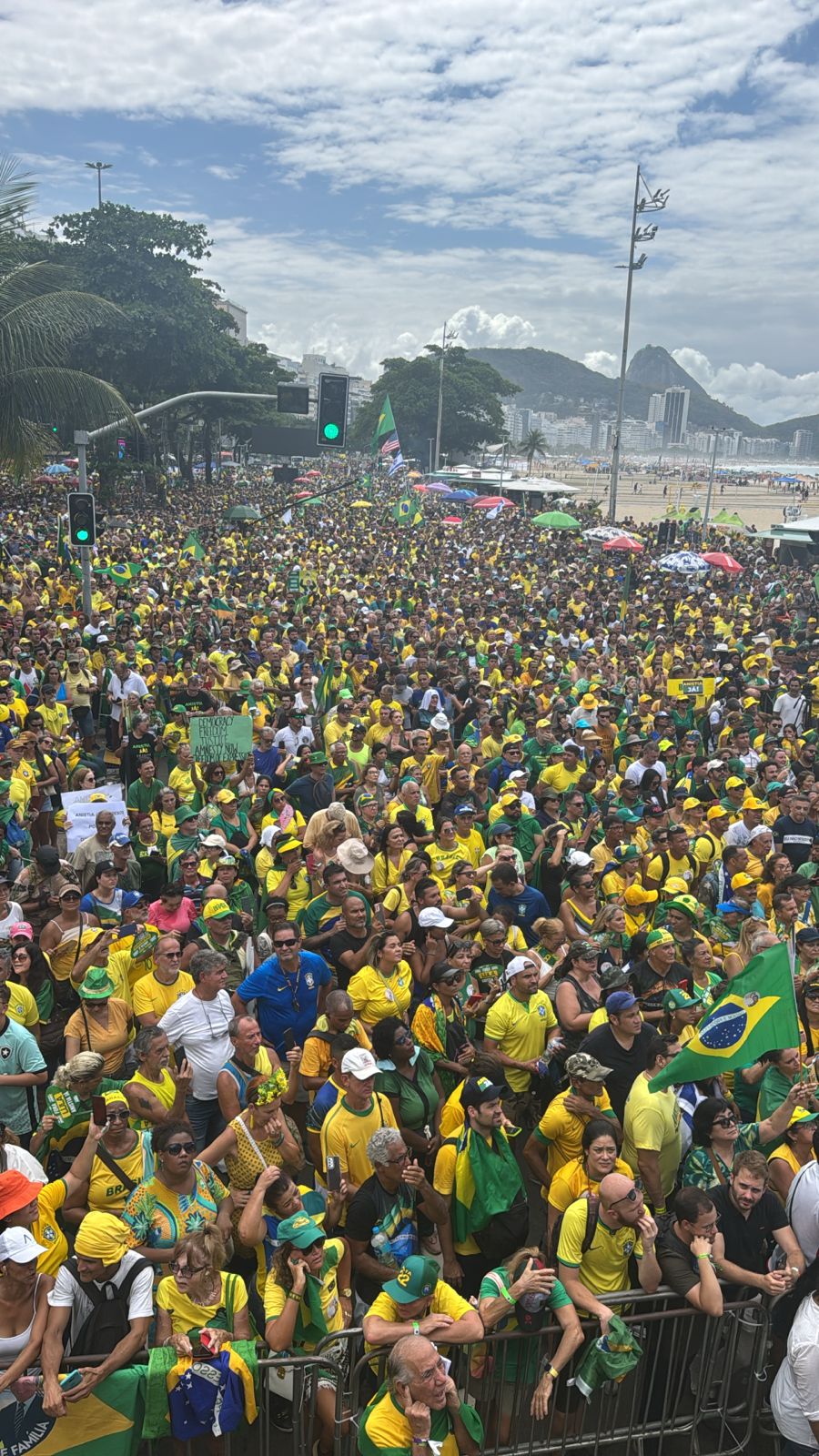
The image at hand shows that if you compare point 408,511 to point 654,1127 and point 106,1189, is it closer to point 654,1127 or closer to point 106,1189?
point 654,1127

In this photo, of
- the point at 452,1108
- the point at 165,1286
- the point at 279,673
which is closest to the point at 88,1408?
the point at 165,1286

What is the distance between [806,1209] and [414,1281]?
5.50 ft

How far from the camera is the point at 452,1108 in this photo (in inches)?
175

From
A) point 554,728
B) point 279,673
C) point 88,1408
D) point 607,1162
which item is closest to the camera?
point 88,1408

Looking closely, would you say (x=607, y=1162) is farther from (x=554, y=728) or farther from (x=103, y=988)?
(x=554, y=728)

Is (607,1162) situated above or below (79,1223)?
above

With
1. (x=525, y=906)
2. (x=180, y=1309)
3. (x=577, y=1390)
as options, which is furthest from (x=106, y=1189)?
(x=525, y=906)

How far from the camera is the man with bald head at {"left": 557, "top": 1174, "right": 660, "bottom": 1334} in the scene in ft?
12.6

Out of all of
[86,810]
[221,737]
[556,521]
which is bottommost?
[86,810]

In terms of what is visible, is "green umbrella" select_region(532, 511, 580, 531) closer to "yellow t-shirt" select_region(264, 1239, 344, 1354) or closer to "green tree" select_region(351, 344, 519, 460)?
"yellow t-shirt" select_region(264, 1239, 344, 1354)

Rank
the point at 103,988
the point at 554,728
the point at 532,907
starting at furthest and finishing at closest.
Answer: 1. the point at 554,728
2. the point at 532,907
3. the point at 103,988

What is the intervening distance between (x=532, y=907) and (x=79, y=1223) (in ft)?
11.7

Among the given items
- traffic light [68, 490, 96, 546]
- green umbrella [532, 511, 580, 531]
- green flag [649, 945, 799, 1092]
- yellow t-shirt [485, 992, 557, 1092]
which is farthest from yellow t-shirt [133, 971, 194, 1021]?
green umbrella [532, 511, 580, 531]

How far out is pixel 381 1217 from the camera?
408 cm
